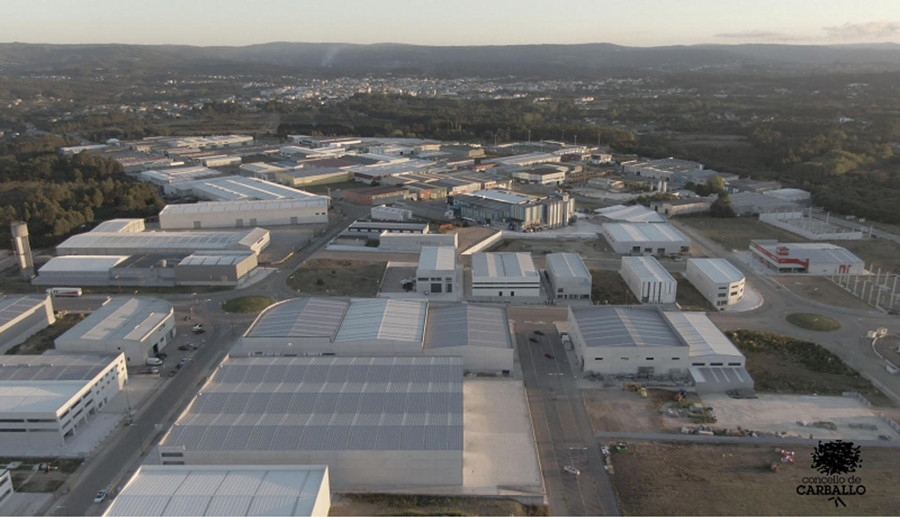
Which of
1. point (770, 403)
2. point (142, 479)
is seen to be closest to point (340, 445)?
point (142, 479)

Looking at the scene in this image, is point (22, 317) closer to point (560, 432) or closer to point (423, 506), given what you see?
point (423, 506)

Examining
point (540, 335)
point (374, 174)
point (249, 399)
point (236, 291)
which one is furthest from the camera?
point (374, 174)

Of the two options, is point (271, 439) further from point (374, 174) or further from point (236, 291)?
point (374, 174)

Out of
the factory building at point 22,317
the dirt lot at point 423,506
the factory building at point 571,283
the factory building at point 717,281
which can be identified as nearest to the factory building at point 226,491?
the dirt lot at point 423,506

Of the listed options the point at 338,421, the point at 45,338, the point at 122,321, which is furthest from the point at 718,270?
the point at 45,338

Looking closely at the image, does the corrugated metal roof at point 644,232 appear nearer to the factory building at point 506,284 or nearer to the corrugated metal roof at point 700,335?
the factory building at point 506,284
